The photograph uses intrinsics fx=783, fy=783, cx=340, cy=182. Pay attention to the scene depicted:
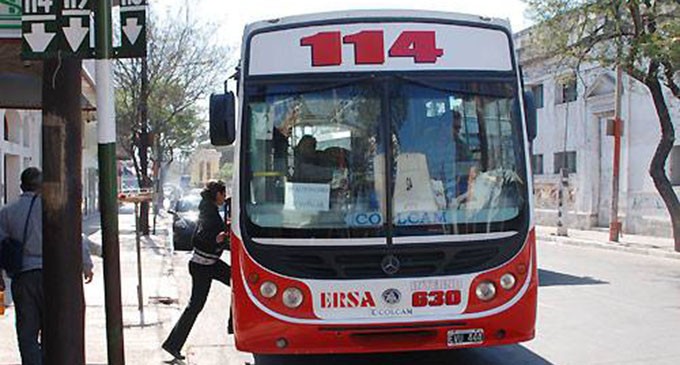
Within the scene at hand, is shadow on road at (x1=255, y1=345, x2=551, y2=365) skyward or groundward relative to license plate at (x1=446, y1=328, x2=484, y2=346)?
groundward

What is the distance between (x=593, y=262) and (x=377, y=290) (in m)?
12.4

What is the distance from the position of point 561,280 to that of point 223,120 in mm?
9077

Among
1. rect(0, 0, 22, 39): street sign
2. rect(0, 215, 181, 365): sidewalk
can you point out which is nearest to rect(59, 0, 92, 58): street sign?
rect(0, 0, 22, 39): street sign

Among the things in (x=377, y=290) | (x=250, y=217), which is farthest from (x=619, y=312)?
(x=250, y=217)

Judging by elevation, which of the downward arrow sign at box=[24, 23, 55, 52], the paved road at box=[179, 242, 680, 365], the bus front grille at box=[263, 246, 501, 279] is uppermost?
the downward arrow sign at box=[24, 23, 55, 52]

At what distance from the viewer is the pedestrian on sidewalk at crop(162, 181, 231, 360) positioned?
7598 millimetres

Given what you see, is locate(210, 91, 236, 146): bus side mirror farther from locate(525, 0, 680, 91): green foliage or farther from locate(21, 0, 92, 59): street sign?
locate(525, 0, 680, 91): green foliage

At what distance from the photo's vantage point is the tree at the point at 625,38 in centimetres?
1700

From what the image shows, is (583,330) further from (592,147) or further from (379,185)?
(592,147)

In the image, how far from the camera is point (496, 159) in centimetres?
639

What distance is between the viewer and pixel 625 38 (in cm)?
1831

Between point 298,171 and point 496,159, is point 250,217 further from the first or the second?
point 496,159

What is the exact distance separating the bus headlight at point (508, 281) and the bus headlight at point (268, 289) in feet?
5.81

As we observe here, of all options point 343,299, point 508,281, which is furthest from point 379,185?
point 508,281
